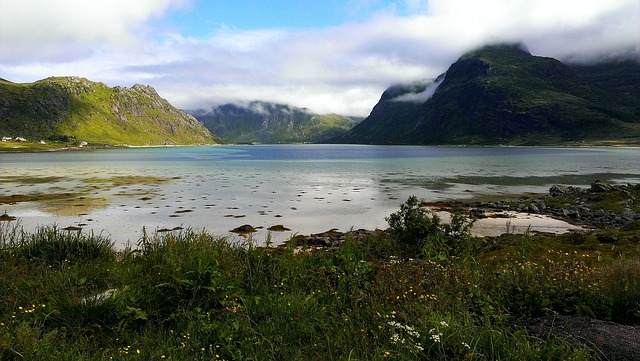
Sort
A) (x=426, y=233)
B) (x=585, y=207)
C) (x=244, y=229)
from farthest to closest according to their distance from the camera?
(x=585, y=207) < (x=244, y=229) < (x=426, y=233)

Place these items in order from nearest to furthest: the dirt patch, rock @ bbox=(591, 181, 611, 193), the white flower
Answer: the dirt patch < the white flower < rock @ bbox=(591, 181, 611, 193)

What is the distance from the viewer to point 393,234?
56.5ft

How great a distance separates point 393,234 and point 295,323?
10.5 metres

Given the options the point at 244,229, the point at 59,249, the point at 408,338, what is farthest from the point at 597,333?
the point at 244,229

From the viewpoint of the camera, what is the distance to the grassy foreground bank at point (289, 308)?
6.42 meters

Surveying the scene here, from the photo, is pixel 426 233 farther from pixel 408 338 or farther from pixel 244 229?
pixel 244 229

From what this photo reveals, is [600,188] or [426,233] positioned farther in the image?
[600,188]

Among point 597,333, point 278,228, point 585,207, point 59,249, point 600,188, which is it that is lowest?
point 278,228

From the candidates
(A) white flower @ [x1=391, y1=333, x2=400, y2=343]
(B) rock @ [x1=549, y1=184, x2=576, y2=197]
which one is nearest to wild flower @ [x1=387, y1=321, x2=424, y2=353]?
(A) white flower @ [x1=391, y1=333, x2=400, y2=343]

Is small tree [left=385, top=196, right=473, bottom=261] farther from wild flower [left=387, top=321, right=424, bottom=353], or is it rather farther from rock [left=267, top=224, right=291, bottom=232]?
rock [left=267, top=224, right=291, bottom=232]

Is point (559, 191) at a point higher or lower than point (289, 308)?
lower

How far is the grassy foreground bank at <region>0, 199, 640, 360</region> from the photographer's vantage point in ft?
21.1

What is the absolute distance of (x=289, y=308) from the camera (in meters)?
8.00

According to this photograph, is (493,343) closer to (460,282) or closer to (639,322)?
(460,282)
